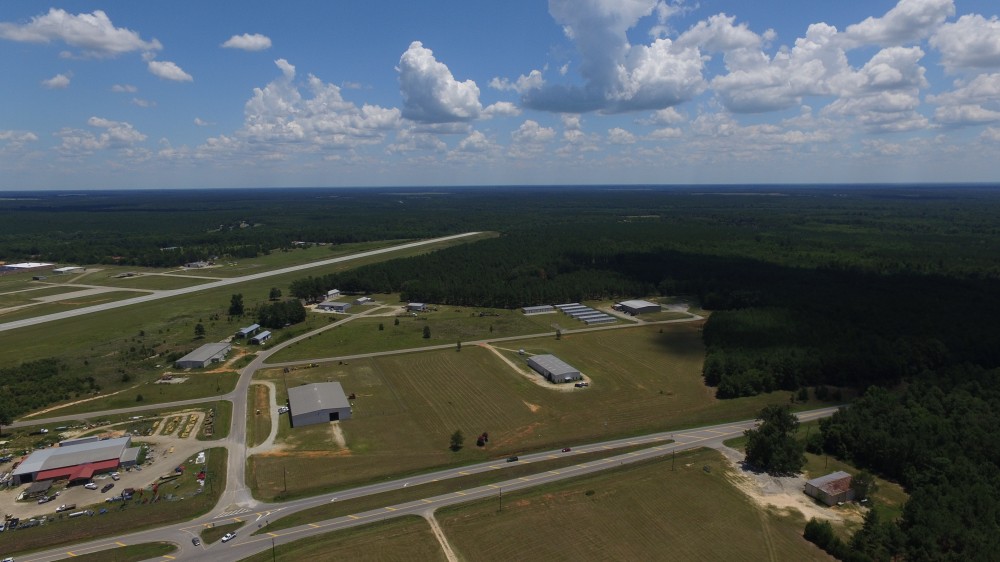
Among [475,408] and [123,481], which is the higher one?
[123,481]

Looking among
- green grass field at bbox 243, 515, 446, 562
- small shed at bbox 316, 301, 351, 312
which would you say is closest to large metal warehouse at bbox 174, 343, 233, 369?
small shed at bbox 316, 301, 351, 312

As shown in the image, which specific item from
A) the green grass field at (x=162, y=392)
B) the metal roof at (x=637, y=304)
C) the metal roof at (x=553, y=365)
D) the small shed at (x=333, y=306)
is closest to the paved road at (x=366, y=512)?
the metal roof at (x=553, y=365)

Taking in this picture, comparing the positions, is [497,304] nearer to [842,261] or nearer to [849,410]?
[849,410]

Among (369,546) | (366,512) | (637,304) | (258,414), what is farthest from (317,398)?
(637,304)

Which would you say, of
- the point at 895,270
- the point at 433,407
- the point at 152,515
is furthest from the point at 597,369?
the point at 895,270

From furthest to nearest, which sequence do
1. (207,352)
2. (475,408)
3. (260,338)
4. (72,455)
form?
(260,338) → (207,352) → (475,408) → (72,455)

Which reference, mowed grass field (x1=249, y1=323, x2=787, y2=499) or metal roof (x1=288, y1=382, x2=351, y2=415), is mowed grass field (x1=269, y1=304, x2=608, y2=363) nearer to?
mowed grass field (x1=249, y1=323, x2=787, y2=499)

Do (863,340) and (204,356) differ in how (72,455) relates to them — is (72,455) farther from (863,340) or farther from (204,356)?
(863,340)

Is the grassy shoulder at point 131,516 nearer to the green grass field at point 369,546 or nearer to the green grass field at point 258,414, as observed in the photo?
the green grass field at point 258,414
